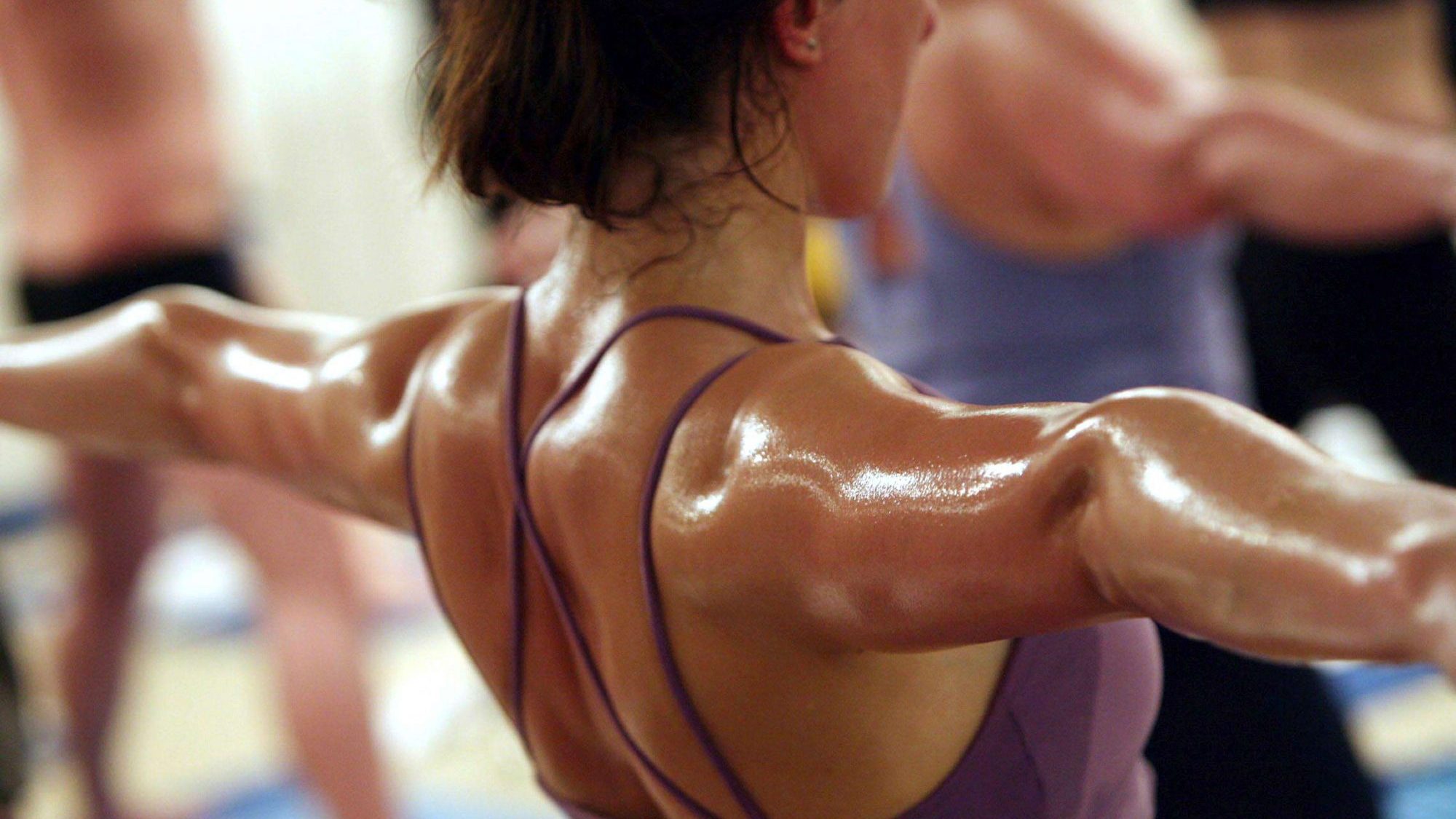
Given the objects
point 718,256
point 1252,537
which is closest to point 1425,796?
point 718,256

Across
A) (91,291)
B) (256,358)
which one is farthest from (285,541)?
(256,358)

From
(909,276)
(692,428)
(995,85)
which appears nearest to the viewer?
(692,428)

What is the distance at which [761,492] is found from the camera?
0.61 metres

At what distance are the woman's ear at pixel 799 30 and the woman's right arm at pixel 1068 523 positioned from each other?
0.16 meters

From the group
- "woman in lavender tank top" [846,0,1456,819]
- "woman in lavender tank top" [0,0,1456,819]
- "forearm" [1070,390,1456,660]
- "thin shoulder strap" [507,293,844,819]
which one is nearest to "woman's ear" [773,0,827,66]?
"woman in lavender tank top" [0,0,1456,819]

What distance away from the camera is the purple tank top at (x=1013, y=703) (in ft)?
2.27

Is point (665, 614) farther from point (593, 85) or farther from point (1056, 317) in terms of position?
point (1056, 317)

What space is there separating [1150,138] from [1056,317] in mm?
191

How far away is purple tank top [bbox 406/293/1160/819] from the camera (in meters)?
0.69

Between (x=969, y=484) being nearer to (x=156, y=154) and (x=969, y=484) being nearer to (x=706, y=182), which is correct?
(x=706, y=182)

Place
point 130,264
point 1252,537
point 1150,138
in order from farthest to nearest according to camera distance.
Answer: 1. point 130,264
2. point 1150,138
3. point 1252,537

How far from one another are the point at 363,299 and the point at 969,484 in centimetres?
501

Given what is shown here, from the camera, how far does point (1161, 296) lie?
4.86 feet

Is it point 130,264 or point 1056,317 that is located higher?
point 1056,317
